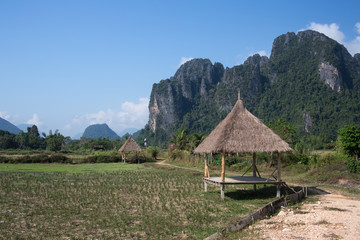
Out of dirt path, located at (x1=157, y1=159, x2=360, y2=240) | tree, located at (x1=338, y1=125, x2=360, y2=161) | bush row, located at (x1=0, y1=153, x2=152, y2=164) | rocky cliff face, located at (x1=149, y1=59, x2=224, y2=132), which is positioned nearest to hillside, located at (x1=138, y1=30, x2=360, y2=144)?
rocky cliff face, located at (x1=149, y1=59, x2=224, y2=132)

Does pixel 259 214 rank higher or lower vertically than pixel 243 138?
lower

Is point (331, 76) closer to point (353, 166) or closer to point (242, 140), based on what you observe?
point (353, 166)

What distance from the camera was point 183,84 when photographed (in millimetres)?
101188

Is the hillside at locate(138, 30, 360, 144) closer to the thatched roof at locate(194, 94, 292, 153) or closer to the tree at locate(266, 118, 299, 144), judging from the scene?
the tree at locate(266, 118, 299, 144)

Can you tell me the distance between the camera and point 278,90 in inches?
3334

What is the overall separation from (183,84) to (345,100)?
4958 cm

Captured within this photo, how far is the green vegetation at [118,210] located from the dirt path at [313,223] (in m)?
0.86

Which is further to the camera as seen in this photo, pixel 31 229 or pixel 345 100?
pixel 345 100

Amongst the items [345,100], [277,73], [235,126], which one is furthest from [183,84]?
[235,126]

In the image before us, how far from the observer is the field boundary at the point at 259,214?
214 inches

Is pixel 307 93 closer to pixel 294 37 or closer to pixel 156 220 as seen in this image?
pixel 294 37

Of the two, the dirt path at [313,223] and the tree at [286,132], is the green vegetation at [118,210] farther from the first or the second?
the tree at [286,132]

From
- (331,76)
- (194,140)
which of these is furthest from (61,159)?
(331,76)

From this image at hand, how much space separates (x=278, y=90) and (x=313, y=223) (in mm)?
82919
